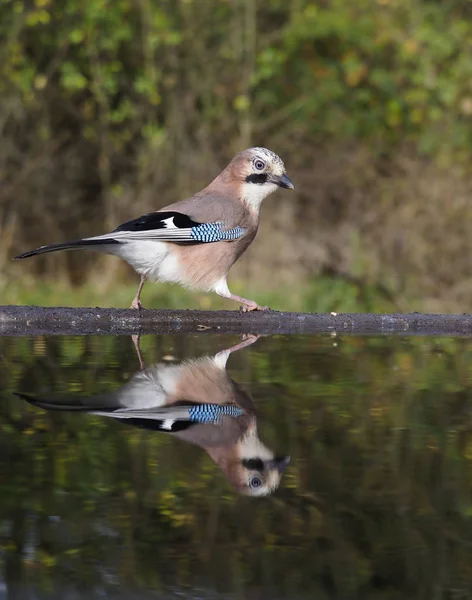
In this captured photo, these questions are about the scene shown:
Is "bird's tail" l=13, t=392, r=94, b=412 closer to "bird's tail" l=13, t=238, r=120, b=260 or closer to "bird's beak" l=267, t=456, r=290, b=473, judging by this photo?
"bird's beak" l=267, t=456, r=290, b=473

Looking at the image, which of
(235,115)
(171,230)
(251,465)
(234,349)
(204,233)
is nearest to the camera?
(251,465)

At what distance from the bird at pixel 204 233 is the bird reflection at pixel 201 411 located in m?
1.41

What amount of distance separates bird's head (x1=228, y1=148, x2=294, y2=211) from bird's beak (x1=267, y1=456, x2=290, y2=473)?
3261 millimetres

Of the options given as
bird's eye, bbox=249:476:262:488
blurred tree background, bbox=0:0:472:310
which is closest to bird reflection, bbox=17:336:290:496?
bird's eye, bbox=249:476:262:488

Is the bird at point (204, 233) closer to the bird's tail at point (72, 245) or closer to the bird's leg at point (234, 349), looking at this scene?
the bird's tail at point (72, 245)

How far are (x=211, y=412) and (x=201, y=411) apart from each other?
27 mm

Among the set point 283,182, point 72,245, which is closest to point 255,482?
point 72,245

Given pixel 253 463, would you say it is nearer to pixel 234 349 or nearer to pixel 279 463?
pixel 279 463

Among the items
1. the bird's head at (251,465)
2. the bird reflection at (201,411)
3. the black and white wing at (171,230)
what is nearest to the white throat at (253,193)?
the black and white wing at (171,230)

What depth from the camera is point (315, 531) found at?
7.30 ft

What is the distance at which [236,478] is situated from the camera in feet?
8.55

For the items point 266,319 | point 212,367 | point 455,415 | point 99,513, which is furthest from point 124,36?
point 99,513

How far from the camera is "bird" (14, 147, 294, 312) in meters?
5.37

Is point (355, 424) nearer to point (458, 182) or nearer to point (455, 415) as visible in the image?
point (455, 415)
